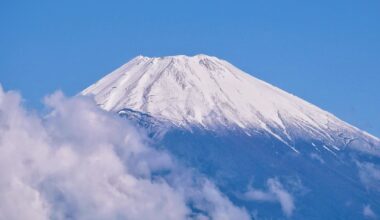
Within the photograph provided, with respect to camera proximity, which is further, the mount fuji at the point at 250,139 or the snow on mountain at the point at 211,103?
the snow on mountain at the point at 211,103

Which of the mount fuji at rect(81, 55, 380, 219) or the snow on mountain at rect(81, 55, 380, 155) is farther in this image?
the snow on mountain at rect(81, 55, 380, 155)

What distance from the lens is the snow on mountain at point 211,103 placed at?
19100 centimetres

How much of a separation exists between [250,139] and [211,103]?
5.68m

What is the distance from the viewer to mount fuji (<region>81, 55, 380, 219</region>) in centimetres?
18588

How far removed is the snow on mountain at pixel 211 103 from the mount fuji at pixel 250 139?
0.34 feet

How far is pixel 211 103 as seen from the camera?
629 feet

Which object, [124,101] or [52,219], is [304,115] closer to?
[124,101]

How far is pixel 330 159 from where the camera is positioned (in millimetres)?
191750

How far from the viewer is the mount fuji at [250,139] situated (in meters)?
186

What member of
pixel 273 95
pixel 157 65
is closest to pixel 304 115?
pixel 273 95

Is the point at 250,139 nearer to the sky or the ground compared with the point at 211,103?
nearer to the ground

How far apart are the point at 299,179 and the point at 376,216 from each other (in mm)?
9255

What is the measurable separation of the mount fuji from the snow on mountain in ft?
0.34

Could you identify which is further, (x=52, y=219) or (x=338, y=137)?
(x=338, y=137)
